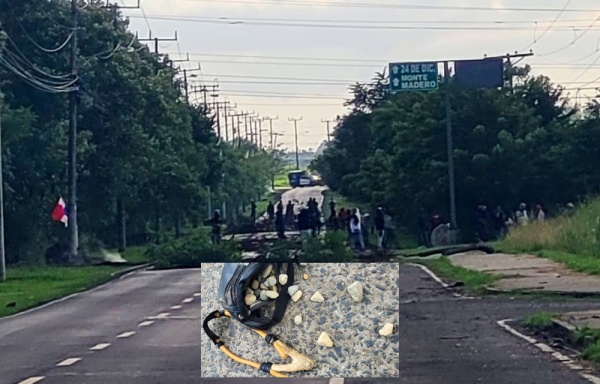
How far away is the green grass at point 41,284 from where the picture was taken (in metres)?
27.2

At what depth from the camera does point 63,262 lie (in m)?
49.4

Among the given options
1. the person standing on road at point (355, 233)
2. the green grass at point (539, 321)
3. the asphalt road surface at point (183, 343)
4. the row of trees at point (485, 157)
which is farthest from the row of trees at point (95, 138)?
the green grass at point (539, 321)

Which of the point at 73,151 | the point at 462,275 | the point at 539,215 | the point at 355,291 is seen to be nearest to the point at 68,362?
the point at 355,291

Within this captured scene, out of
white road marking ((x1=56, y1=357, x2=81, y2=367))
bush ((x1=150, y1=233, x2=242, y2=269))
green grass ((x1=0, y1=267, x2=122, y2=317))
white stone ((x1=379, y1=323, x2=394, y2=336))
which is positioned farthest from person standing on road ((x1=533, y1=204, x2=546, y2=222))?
white stone ((x1=379, y1=323, x2=394, y2=336))

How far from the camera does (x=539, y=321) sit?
1620 centimetres

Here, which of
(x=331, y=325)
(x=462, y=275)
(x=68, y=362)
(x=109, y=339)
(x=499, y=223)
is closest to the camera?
(x=331, y=325)

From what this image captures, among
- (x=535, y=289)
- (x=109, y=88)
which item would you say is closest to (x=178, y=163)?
(x=109, y=88)

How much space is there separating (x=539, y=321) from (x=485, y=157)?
116 feet

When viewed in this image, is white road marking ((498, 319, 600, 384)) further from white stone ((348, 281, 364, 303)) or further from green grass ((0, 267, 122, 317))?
green grass ((0, 267, 122, 317))

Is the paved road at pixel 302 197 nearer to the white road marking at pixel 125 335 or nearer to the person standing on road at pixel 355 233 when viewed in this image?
the person standing on road at pixel 355 233

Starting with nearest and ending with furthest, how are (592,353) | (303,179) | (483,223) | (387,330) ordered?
(387,330), (592,353), (483,223), (303,179)

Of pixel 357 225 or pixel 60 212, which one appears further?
pixel 60 212

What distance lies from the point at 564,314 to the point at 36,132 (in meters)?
34.9

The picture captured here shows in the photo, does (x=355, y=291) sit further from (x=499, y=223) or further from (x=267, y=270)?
(x=499, y=223)
